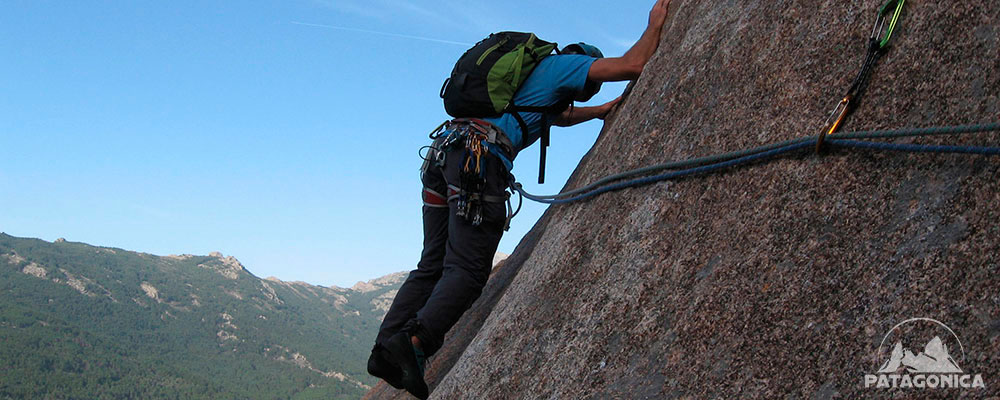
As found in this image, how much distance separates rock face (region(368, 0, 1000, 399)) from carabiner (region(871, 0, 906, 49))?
41mm

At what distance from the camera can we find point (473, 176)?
605cm

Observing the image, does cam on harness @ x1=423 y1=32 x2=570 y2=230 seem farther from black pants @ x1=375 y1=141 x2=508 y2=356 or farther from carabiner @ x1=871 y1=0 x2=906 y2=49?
carabiner @ x1=871 y1=0 x2=906 y2=49

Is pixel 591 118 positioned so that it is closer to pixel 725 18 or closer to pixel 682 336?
pixel 725 18

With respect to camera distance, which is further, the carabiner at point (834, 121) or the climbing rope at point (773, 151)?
the carabiner at point (834, 121)

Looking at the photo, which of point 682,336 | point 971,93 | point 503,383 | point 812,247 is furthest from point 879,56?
point 503,383

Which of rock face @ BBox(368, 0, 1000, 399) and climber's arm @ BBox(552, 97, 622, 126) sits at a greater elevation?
climber's arm @ BBox(552, 97, 622, 126)

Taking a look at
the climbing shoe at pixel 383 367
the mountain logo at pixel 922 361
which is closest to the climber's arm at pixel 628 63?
the climbing shoe at pixel 383 367

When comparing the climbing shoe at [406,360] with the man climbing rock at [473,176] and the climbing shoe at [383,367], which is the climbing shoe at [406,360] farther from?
the climbing shoe at [383,367]

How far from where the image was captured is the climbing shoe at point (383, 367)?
6.34 metres

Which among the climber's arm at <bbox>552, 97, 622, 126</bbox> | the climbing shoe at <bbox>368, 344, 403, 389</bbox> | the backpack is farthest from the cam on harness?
the climbing shoe at <bbox>368, 344, 403, 389</bbox>

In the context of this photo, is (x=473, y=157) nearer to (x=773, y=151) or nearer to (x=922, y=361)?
(x=773, y=151)

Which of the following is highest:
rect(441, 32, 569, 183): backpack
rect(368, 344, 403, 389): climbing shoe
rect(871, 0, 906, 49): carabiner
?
rect(441, 32, 569, 183): backpack

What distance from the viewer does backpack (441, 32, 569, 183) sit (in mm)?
6289

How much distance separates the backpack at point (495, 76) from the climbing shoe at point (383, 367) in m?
2.15
